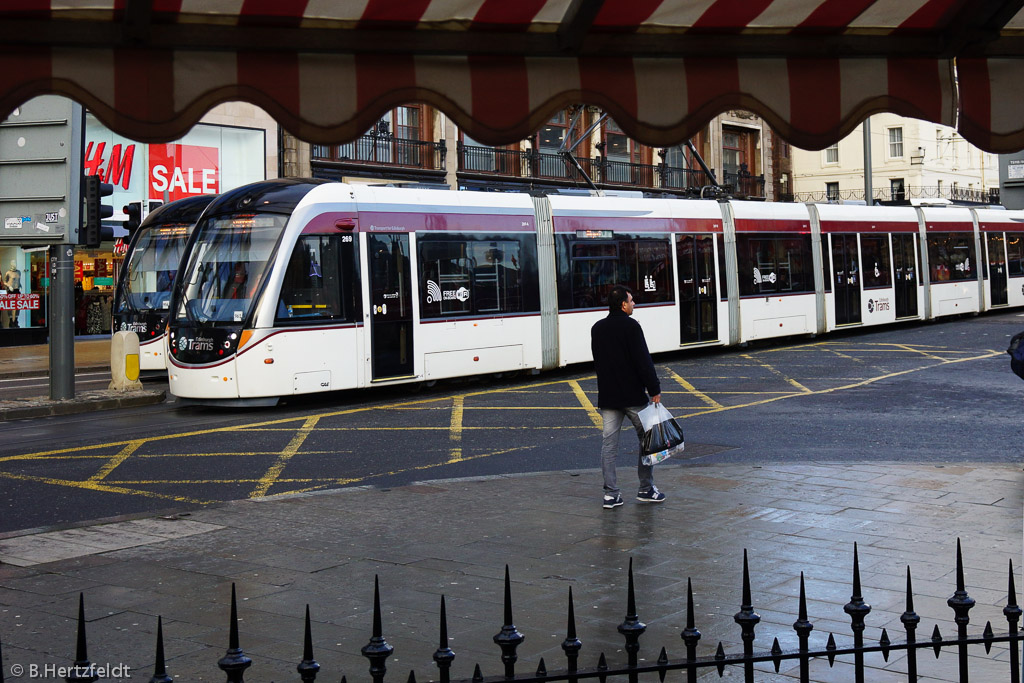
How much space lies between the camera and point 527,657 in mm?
5500

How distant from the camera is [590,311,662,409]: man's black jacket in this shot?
937 cm

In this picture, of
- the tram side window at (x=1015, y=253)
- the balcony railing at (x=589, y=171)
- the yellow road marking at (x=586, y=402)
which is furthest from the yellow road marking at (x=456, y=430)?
the tram side window at (x=1015, y=253)

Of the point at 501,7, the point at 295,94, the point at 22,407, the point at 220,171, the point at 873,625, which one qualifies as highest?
the point at 220,171

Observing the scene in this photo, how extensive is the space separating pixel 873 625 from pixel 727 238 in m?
18.9

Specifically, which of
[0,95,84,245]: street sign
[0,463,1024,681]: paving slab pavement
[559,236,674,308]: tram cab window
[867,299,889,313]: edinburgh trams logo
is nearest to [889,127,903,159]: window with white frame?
[867,299,889,313]: edinburgh trams logo

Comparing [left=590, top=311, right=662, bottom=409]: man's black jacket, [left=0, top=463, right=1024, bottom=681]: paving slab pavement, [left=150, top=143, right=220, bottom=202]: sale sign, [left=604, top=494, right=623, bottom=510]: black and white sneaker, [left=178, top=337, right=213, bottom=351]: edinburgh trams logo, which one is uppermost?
[left=150, top=143, right=220, bottom=202]: sale sign

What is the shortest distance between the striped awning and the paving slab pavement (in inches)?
100

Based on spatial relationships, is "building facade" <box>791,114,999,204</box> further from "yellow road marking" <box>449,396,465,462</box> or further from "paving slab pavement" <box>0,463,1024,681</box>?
"paving slab pavement" <box>0,463,1024,681</box>

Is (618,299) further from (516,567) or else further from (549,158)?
(549,158)

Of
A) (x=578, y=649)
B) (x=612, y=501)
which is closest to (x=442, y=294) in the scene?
(x=612, y=501)

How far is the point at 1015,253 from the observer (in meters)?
35.6

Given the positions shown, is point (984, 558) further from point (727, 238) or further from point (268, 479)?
point (727, 238)

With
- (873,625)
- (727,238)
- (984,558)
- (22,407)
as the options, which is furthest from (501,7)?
(727,238)

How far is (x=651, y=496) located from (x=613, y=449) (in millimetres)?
503
